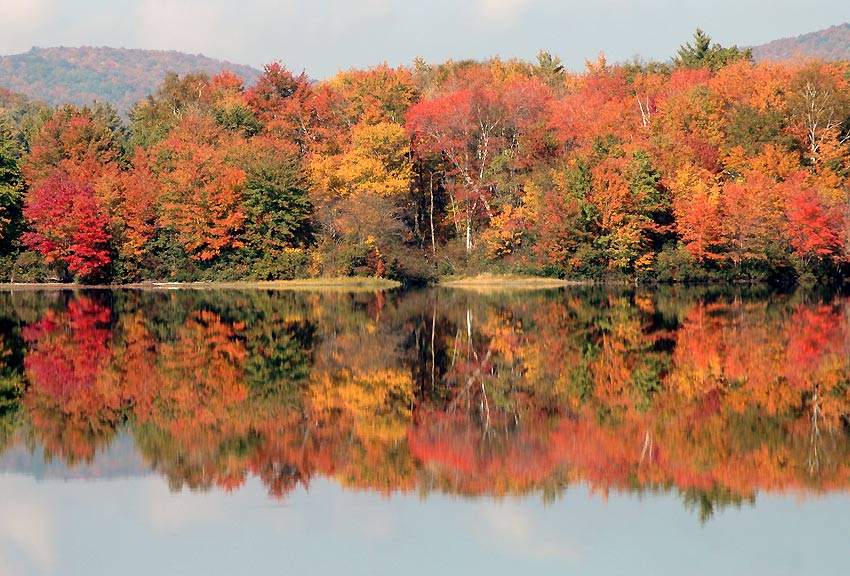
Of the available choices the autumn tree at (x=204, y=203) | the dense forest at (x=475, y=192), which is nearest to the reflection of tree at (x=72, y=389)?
the autumn tree at (x=204, y=203)

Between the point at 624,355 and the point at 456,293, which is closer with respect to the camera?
the point at 624,355

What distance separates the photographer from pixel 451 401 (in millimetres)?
19406

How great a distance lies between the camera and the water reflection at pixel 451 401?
558 inches

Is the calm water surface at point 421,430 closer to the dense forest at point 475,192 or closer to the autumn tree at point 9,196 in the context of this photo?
the dense forest at point 475,192

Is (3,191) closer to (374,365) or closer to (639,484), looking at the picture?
(374,365)

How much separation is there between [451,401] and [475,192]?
46334 mm

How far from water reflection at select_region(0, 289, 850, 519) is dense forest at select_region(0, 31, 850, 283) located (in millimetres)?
24419

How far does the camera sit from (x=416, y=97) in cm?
7444

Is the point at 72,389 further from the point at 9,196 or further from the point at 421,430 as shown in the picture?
the point at 9,196

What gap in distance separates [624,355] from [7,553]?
1625 centimetres

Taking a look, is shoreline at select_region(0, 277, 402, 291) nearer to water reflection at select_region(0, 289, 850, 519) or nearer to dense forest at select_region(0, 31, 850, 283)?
dense forest at select_region(0, 31, 850, 283)

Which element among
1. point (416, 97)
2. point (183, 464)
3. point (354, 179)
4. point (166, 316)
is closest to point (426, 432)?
point (183, 464)

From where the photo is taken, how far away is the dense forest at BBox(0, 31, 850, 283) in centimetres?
5956

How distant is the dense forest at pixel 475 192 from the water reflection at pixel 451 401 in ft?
80.1
